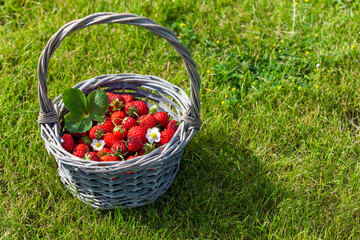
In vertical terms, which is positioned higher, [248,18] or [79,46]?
[248,18]

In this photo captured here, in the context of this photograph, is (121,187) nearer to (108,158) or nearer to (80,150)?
(108,158)

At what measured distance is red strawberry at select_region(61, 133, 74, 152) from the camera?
1.83 metres

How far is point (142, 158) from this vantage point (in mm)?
1640

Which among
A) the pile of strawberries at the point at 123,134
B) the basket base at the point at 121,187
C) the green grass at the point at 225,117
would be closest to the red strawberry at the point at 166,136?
the pile of strawberries at the point at 123,134

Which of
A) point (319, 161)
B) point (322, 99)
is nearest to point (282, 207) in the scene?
point (319, 161)

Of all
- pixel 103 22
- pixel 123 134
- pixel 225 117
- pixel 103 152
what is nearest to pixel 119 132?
pixel 123 134

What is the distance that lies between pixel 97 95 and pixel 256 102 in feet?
3.19

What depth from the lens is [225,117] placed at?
2.38 metres

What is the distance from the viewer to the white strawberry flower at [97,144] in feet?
6.15

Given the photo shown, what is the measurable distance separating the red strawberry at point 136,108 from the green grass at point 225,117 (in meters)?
0.35

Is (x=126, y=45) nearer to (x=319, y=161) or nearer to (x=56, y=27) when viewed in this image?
(x=56, y=27)

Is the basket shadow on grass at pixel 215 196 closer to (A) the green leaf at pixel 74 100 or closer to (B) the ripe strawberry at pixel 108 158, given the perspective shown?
(B) the ripe strawberry at pixel 108 158

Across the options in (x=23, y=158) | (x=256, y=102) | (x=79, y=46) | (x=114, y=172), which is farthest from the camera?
(x=79, y=46)

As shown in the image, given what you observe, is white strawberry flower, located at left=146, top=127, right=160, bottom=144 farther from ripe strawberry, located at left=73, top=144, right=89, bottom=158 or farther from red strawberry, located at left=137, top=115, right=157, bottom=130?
ripe strawberry, located at left=73, top=144, right=89, bottom=158
